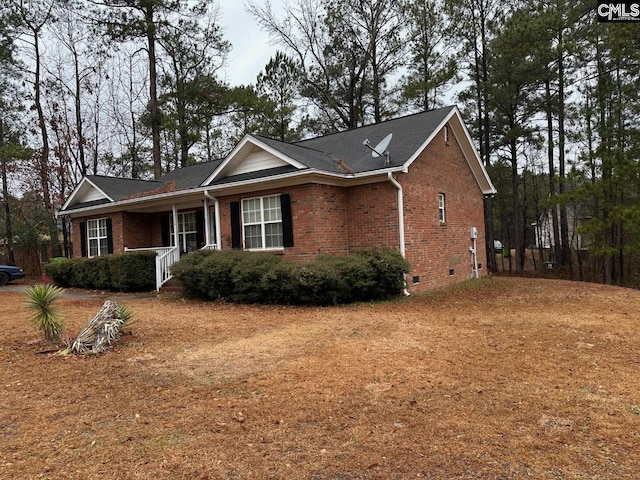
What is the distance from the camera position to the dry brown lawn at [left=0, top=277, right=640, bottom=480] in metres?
2.85

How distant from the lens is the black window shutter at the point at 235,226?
42.1 feet

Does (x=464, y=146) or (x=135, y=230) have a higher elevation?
(x=464, y=146)

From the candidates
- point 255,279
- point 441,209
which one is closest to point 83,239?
point 255,279

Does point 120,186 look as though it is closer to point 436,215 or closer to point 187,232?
point 187,232

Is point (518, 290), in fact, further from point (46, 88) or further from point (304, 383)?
point (46, 88)

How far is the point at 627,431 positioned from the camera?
3.22 m

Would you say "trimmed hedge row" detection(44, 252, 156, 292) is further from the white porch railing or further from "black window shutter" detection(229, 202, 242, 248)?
"black window shutter" detection(229, 202, 242, 248)

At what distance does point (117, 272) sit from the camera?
14016 millimetres

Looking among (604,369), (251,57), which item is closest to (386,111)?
(251,57)

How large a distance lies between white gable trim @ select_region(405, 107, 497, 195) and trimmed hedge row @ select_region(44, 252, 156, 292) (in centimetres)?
888

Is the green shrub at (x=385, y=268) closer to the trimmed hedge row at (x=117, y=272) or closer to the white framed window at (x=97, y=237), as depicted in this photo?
the trimmed hedge row at (x=117, y=272)

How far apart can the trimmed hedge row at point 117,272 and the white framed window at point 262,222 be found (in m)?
3.53

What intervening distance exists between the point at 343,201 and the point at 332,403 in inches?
347

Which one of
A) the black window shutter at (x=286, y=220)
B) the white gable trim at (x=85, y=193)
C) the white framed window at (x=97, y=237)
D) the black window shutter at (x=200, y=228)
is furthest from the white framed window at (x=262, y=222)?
the white framed window at (x=97, y=237)
